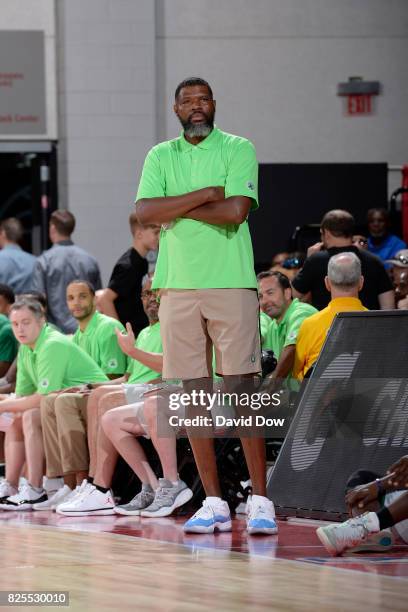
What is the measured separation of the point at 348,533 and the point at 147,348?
8.68 ft

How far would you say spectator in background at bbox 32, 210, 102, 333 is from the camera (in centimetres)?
919

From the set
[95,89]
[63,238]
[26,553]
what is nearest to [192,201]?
[26,553]

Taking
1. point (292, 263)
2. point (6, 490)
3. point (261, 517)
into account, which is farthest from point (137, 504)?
point (292, 263)

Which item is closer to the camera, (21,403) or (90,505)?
(90,505)

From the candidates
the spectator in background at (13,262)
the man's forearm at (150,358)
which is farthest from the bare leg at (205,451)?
the spectator in background at (13,262)

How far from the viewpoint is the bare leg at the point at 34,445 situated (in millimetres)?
7004

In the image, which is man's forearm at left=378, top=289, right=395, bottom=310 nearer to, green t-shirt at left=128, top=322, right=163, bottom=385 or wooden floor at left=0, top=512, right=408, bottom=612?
green t-shirt at left=128, top=322, right=163, bottom=385

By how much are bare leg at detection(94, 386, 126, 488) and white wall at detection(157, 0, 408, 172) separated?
18.4 feet

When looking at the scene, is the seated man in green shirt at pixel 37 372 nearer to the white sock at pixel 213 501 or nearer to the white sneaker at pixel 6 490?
the white sneaker at pixel 6 490

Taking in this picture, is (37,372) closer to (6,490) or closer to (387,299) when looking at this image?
(6,490)

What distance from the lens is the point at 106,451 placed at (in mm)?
6504

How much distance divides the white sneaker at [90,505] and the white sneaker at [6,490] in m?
0.68

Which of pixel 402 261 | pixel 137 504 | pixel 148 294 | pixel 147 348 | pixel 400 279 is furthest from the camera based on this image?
pixel 402 261

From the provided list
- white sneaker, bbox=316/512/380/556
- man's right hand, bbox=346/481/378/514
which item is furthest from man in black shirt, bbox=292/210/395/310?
white sneaker, bbox=316/512/380/556
